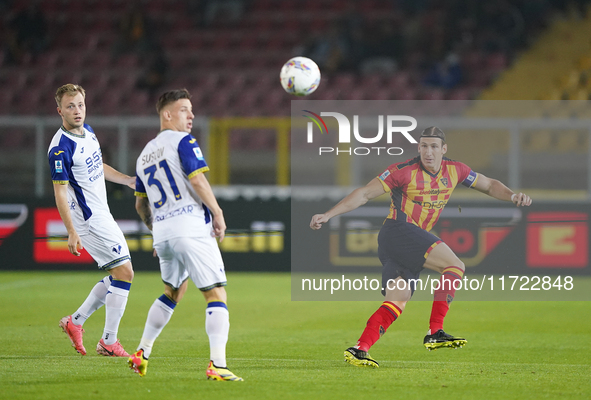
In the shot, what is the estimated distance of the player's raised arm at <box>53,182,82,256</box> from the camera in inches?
238

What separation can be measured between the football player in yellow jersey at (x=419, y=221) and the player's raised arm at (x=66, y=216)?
1961mm

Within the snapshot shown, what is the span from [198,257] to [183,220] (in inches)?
10.4

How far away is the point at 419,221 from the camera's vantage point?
22.2ft

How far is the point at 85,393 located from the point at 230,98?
43.5 feet

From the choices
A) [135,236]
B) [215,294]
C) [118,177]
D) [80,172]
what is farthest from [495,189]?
[135,236]

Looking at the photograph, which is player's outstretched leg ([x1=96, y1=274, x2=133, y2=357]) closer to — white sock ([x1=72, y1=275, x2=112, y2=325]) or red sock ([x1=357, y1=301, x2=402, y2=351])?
white sock ([x1=72, y1=275, x2=112, y2=325])

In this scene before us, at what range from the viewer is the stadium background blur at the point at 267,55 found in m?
16.9

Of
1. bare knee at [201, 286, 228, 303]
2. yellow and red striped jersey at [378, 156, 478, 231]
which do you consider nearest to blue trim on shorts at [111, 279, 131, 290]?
bare knee at [201, 286, 228, 303]

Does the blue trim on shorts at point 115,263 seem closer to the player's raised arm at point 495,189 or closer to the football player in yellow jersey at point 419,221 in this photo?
the football player in yellow jersey at point 419,221

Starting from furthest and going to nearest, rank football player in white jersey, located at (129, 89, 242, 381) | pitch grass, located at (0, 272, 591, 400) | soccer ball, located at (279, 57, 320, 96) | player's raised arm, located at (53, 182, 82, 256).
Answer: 1. soccer ball, located at (279, 57, 320, 96)
2. player's raised arm, located at (53, 182, 82, 256)
3. football player in white jersey, located at (129, 89, 242, 381)
4. pitch grass, located at (0, 272, 591, 400)

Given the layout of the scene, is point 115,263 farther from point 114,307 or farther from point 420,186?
point 420,186

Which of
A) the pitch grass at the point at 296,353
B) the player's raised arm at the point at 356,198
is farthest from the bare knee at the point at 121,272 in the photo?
the player's raised arm at the point at 356,198

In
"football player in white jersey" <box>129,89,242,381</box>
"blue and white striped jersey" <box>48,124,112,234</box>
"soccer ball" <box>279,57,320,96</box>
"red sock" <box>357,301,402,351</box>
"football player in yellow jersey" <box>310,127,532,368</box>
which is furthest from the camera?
"soccer ball" <box>279,57,320,96</box>

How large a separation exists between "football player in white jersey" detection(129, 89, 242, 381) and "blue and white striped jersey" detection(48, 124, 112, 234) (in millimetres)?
1185
